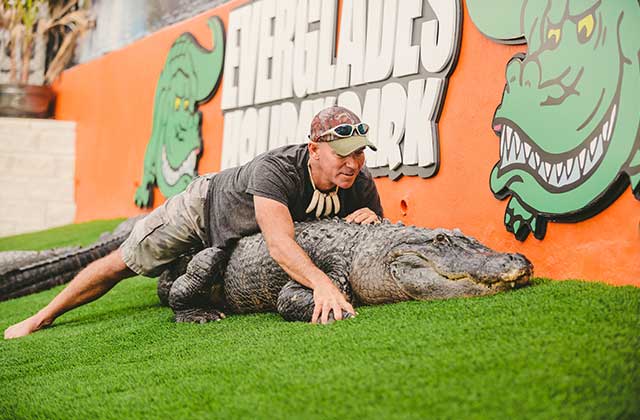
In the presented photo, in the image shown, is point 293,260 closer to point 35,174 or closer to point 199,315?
point 199,315

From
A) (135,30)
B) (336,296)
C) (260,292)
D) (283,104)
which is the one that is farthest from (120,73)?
(336,296)

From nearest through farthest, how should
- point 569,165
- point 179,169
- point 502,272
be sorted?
point 502,272 → point 569,165 → point 179,169

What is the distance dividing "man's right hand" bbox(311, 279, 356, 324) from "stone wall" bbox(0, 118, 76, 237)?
8.54 metres

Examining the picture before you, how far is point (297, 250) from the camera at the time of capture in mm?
3531

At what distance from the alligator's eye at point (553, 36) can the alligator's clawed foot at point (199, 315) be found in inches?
86.2

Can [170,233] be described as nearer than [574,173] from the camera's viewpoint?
No

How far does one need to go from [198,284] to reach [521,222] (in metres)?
1.73

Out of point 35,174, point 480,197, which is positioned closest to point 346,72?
point 480,197

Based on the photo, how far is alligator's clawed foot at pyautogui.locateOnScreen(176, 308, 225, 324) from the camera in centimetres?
404

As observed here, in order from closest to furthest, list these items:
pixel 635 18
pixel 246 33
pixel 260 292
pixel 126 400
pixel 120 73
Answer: pixel 126 400 → pixel 635 18 → pixel 260 292 → pixel 246 33 → pixel 120 73

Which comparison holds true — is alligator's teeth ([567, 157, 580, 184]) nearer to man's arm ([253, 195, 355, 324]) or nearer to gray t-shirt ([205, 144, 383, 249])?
gray t-shirt ([205, 144, 383, 249])

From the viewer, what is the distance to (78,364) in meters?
3.49

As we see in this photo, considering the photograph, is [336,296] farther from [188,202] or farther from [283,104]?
[283,104]

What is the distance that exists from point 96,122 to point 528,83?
797 cm
